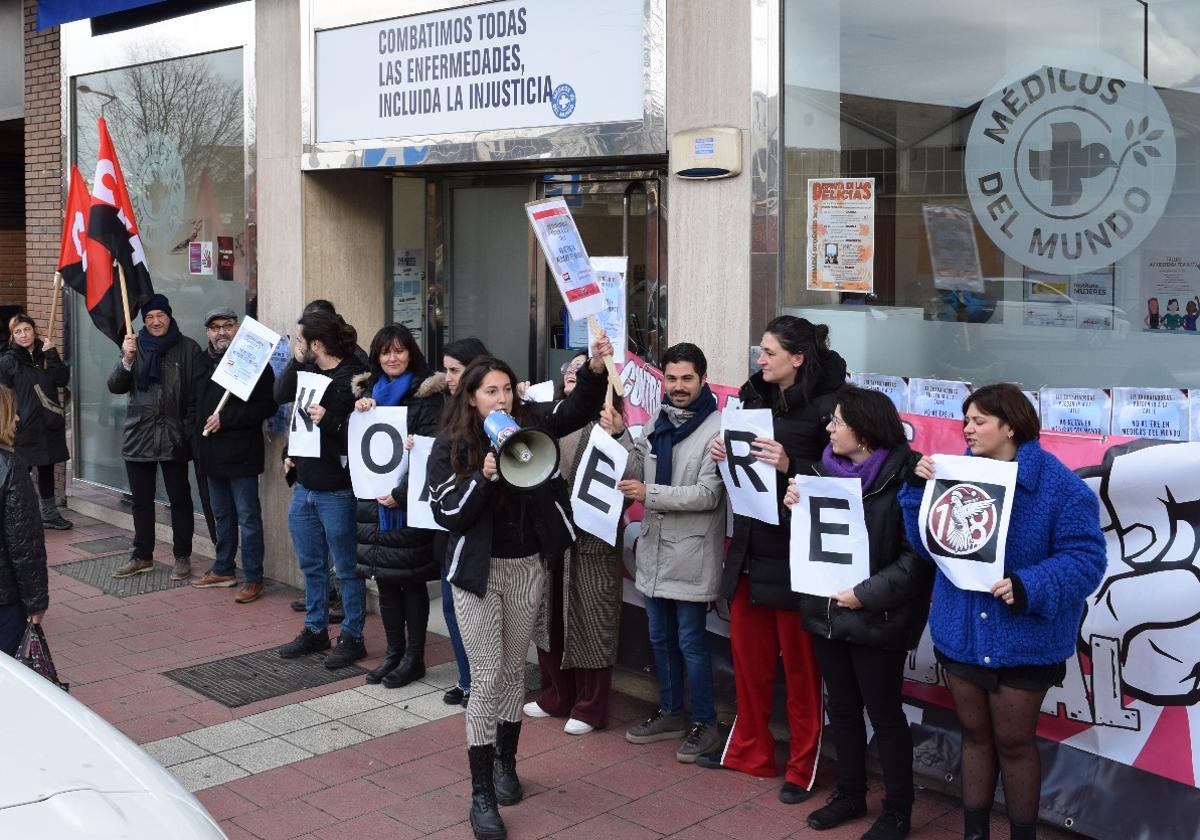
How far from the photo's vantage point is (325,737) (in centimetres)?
638

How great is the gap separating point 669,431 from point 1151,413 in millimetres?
1972

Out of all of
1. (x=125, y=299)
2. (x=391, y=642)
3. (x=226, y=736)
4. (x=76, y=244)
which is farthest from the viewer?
(x=76, y=244)

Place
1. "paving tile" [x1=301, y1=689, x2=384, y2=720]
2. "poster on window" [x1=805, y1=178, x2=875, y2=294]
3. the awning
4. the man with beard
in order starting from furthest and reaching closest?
the awning < the man with beard < "paving tile" [x1=301, y1=689, x2=384, y2=720] < "poster on window" [x1=805, y1=178, x2=875, y2=294]

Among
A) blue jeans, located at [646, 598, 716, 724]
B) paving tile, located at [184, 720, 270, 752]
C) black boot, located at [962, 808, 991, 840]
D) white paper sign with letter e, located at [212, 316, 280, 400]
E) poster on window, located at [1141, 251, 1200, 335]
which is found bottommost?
paving tile, located at [184, 720, 270, 752]

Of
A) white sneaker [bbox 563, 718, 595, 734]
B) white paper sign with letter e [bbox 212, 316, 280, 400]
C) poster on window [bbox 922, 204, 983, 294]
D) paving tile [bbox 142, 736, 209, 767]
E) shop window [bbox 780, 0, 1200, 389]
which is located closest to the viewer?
shop window [bbox 780, 0, 1200, 389]

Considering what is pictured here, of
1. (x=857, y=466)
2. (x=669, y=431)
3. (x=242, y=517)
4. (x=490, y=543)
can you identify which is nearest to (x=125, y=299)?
(x=242, y=517)

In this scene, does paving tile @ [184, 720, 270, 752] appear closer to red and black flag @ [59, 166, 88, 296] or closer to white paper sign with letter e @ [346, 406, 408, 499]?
white paper sign with letter e @ [346, 406, 408, 499]

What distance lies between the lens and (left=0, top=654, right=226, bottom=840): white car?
2975 millimetres

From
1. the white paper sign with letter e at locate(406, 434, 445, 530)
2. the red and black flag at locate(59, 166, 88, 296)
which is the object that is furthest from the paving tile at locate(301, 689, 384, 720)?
the red and black flag at locate(59, 166, 88, 296)

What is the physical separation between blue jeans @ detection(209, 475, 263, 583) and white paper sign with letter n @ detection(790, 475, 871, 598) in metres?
4.71

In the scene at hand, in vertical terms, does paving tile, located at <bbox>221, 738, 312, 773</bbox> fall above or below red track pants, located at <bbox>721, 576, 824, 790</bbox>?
below

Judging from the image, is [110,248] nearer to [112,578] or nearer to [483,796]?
[112,578]

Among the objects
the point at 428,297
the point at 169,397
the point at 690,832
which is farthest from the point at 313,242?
the point at 690,832

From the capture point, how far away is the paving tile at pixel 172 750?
6.11 m
